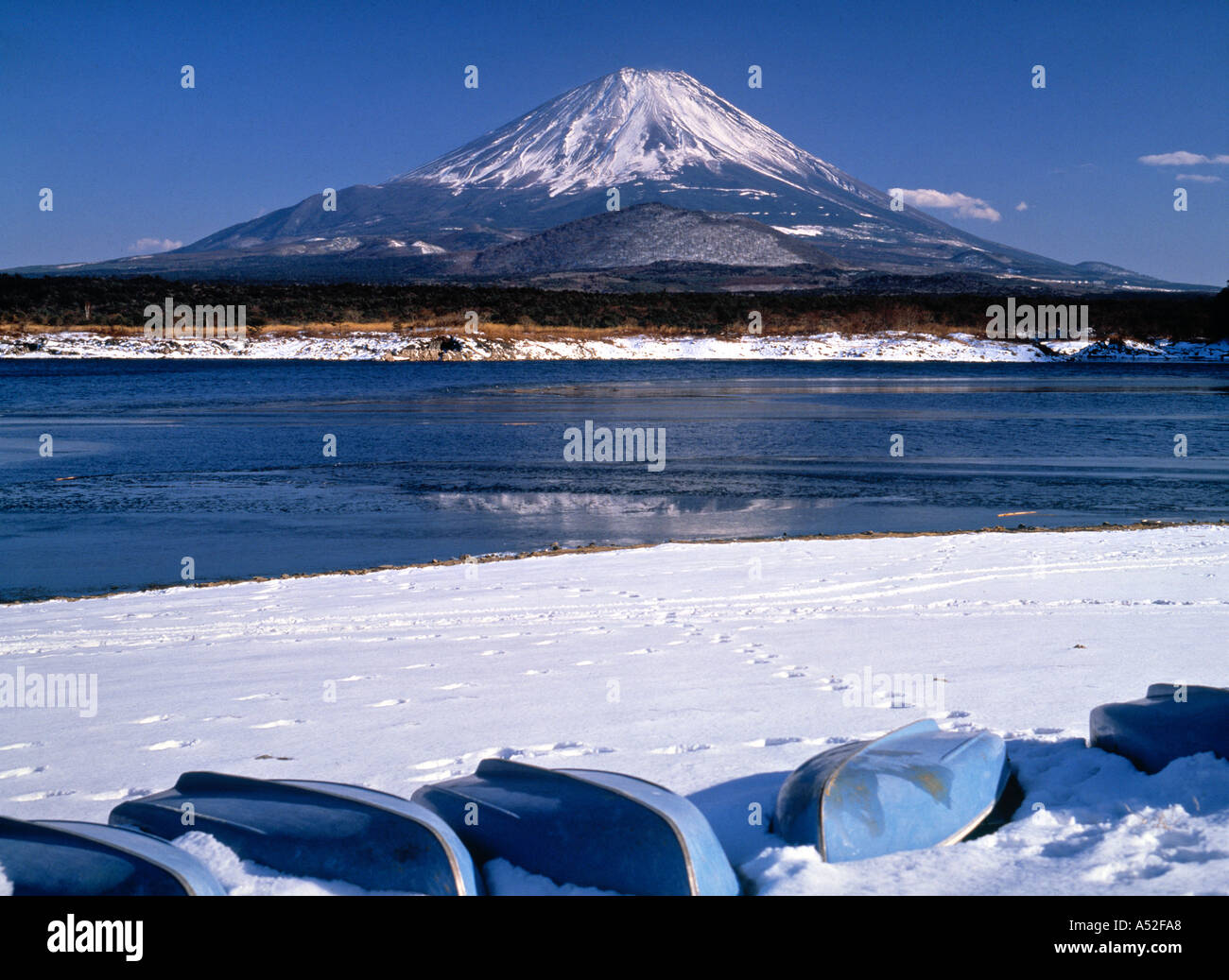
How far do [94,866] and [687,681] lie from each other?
3891 mm

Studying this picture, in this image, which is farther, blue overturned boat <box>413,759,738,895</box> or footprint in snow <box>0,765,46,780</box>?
footprint in snow <box>0,765,46,780</box>

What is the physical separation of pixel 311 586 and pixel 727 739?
5.59 m

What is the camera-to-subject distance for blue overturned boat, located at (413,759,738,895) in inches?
132

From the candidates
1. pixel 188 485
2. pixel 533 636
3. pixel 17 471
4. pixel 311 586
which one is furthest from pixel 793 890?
pixel 17 471

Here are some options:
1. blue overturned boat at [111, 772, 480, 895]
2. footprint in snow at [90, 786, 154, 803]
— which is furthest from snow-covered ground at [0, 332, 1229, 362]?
blue overturned boat at [111, 772, 480, 895]

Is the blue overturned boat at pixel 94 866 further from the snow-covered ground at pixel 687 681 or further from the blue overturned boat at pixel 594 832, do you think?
the blue overturned boat at pixel 594 832

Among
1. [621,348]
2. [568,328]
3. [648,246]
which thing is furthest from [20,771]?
[648,246]

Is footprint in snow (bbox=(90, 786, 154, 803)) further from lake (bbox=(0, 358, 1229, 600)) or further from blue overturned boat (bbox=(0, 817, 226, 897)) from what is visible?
lake (bbox=(0, 358, 1229, 600))

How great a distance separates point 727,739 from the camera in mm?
5336

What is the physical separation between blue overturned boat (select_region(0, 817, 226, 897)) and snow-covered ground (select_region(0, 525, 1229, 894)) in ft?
0.82

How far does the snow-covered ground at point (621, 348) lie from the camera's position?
5649 cm

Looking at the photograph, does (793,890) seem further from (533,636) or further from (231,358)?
(231,358)

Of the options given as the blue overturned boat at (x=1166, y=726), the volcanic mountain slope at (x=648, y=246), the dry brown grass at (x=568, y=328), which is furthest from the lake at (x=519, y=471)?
the volcanic mountain slope at (x=648, y=246)

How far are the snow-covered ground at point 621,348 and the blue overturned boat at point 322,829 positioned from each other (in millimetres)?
52339
